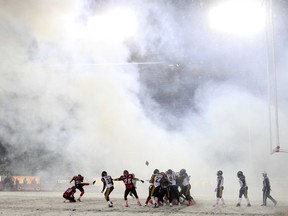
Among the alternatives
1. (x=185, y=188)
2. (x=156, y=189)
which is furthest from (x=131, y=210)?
(x=185, y=188)

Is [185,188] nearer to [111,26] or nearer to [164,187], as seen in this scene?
[164,187]

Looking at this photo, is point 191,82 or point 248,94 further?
point 191,82

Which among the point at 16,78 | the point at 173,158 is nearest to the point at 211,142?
the point at 173,158

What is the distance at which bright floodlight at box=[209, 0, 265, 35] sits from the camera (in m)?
24.8

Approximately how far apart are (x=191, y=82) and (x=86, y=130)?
11.4 m

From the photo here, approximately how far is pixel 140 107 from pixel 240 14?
37.4 ft

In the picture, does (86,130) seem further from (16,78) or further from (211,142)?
(211,142)

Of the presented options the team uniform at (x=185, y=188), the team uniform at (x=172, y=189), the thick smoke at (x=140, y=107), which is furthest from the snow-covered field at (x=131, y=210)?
the thick smoke at (x=140, y=107)

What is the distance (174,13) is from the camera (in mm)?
32531

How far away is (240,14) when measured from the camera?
25547 mm

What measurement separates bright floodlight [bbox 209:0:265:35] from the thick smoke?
212 centimetres

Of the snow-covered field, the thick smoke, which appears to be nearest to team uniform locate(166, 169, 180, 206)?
the snow-covered field

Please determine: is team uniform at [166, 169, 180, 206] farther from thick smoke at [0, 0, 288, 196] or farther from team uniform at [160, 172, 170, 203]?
thick smoke at [0, 0, 288, 196]

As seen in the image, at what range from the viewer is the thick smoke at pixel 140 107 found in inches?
1143
